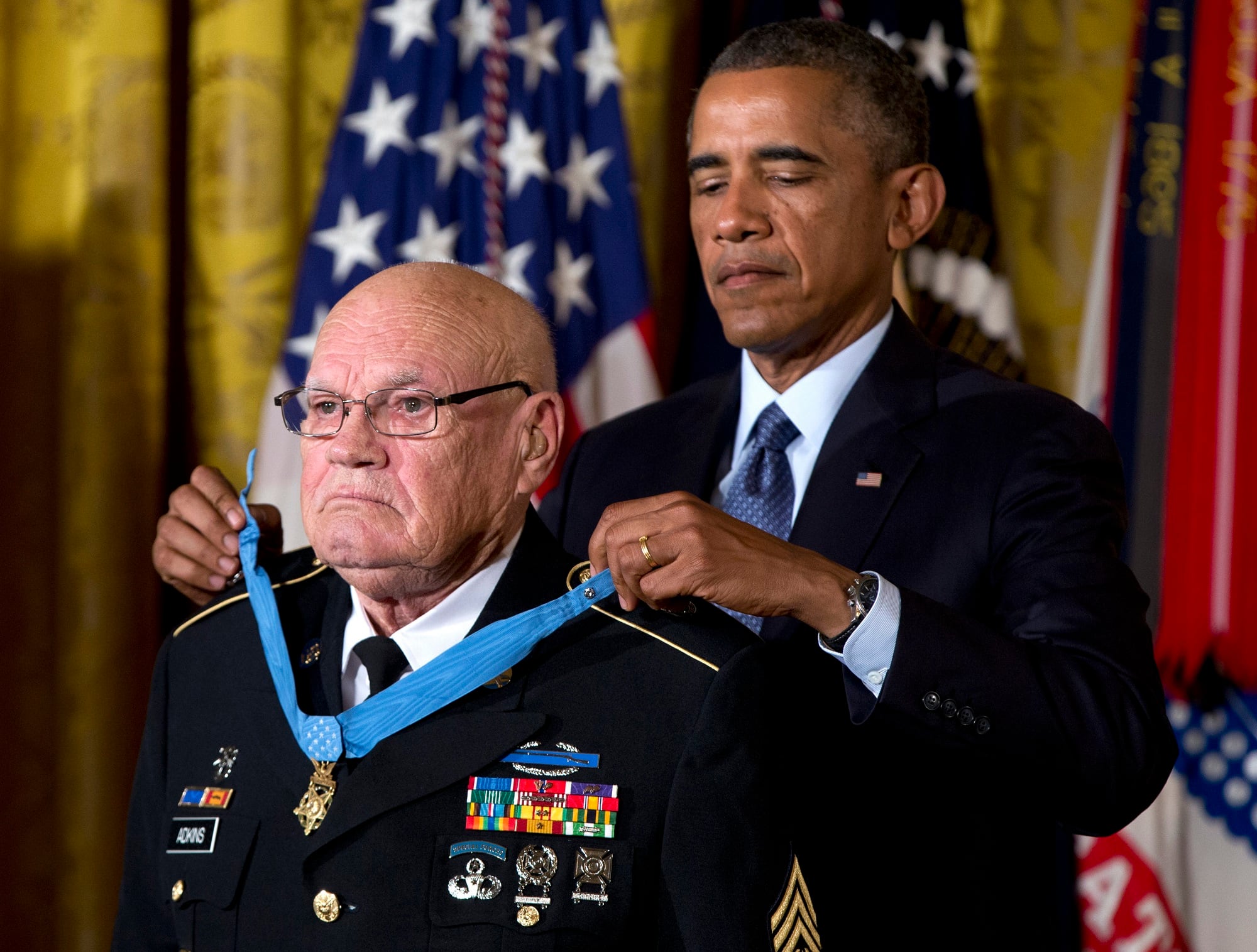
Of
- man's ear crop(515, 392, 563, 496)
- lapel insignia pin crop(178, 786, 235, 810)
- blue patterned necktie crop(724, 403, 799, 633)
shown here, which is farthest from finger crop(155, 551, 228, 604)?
blue patterned necktie crop(724, 403, 799, 633)

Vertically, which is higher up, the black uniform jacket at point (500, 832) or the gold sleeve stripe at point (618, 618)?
the gold sleeve stripe at point (618, 618)

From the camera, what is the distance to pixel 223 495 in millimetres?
2293

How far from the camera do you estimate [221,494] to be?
230 centimetres

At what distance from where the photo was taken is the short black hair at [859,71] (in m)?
2.33

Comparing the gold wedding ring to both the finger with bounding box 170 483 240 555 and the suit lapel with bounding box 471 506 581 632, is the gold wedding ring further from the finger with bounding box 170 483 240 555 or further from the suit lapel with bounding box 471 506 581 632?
the finger with bounding box 170 483 240 555

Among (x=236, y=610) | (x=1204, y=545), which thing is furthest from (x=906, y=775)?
(x=1204, y=545)

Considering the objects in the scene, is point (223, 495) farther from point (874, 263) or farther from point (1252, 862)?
point (1252, 862)

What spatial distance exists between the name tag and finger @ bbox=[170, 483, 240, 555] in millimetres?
488

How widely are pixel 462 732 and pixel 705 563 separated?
42cm

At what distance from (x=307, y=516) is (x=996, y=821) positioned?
119cm

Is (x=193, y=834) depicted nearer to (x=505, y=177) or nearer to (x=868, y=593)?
(x=868, y=593)

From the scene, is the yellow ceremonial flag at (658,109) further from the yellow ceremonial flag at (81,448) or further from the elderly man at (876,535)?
the elderly man at (876,535)

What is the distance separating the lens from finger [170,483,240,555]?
2217mm

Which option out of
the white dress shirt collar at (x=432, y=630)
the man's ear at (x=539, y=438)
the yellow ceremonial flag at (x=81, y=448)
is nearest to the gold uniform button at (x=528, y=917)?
the white dress shirt collar at (x=432, y=630)
